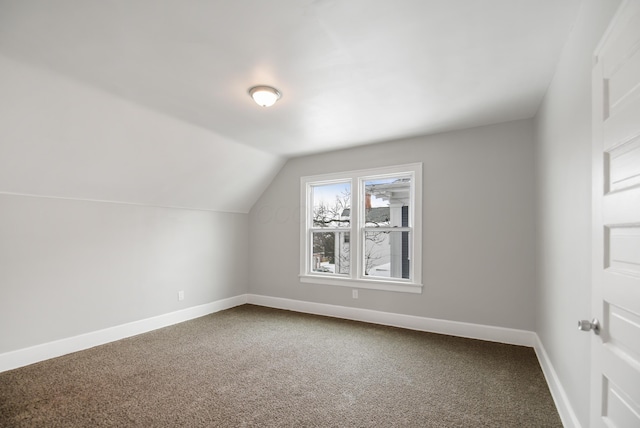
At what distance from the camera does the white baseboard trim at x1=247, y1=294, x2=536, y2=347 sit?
11.6 ft

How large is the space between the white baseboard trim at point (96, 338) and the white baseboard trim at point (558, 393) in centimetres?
420

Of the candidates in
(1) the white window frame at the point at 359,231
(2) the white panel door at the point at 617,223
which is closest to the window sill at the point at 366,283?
(1) the white window frame at the point at 359,231

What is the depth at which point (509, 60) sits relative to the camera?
2352 millimetres

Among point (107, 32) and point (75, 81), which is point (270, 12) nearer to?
point (107, 32)

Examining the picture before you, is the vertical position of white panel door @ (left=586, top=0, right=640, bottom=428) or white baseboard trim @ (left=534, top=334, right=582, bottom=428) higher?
white panel door @ (left=586, top=0, right=640, bottom=428)

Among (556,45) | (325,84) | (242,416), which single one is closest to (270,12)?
(325,84)

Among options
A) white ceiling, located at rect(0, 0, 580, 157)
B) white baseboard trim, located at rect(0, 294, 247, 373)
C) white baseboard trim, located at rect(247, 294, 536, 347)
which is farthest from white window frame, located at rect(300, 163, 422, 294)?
white baseboard trim, located at rect(0, 294, 247, 373)

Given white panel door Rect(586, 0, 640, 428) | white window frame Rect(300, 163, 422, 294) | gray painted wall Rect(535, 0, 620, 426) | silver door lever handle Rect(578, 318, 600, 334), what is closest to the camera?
white panel door Rect(586, 0, 640, 428)

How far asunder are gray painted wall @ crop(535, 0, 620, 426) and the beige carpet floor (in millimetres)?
504

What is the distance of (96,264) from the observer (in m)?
3.58

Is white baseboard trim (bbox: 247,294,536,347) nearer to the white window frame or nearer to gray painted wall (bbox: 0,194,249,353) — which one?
the white window frame

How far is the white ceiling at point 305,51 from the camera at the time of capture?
71.2 inches

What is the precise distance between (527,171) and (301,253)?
10.4 ft

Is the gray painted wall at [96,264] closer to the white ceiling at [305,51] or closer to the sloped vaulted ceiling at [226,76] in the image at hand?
the sloped vaulted ceiling at [226,76]
